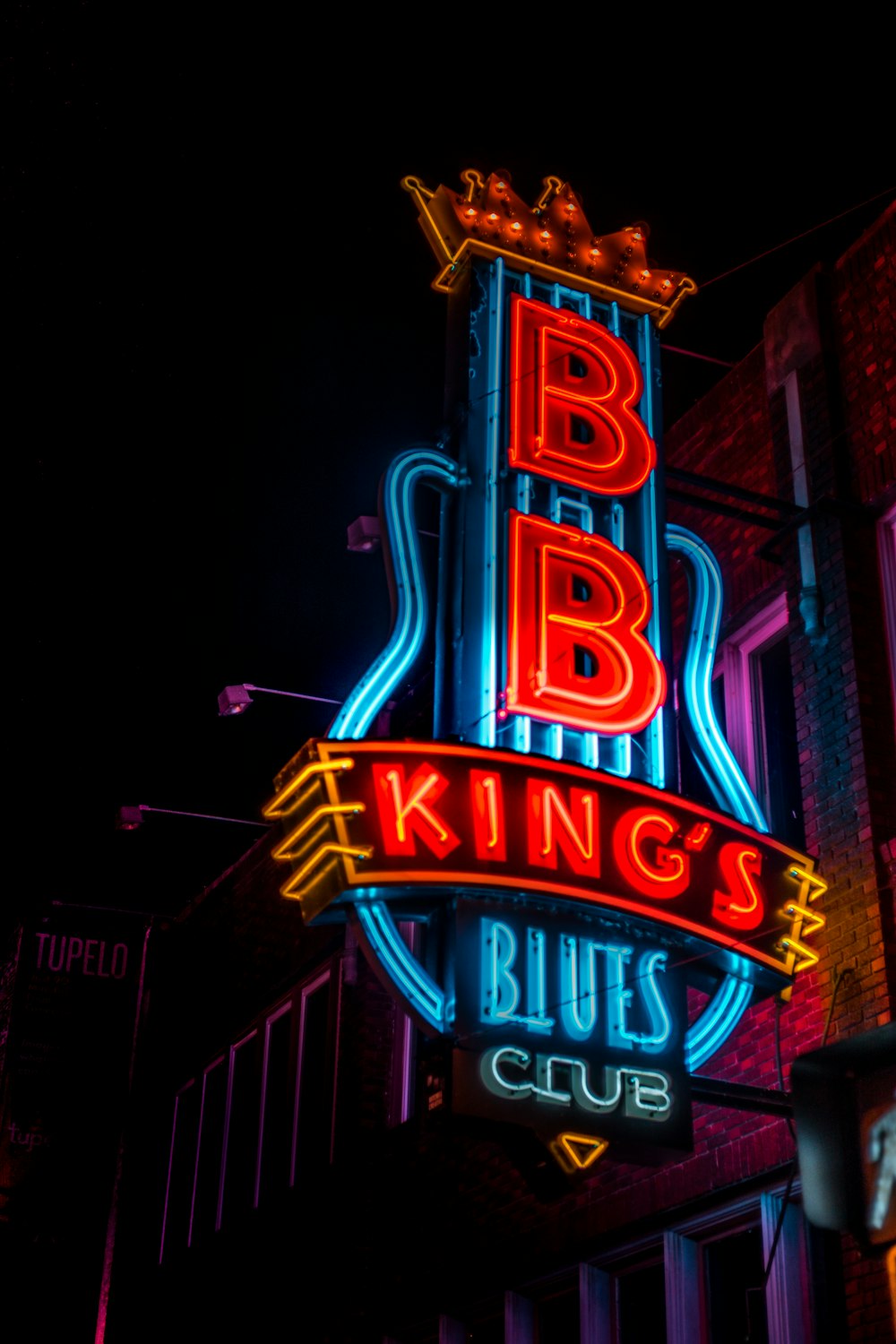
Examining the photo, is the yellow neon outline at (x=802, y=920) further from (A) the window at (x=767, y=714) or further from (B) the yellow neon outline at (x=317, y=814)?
(B) the yellow neon outline at (x=317, y=814)

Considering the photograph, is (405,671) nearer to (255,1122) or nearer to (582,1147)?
(582,1147)

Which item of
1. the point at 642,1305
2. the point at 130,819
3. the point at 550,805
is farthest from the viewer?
the point at 130,819

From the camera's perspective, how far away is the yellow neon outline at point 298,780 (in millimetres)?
8711

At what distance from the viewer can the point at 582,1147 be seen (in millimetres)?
8250

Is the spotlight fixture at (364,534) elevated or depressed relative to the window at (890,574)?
elevated

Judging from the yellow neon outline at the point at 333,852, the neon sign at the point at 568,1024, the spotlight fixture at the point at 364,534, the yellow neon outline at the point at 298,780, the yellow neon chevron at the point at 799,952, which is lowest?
the neon sign at the point at 568,1024

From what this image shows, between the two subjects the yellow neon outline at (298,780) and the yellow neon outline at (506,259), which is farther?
the yellow neon outline at (506,259)

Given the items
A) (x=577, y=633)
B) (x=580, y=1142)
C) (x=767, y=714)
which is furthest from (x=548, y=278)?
(x=580, y=1142)

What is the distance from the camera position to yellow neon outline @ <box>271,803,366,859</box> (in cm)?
859

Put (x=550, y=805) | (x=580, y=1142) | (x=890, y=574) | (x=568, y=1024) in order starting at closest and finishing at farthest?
(x=580, y=1142) < (x=568, y=1024) < (x=550, y=805) < (x=890, y=574)

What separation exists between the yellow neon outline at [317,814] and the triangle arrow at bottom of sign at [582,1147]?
1.99 metres

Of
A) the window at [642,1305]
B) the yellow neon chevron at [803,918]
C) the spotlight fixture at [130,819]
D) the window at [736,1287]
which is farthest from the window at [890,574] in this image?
the spotlight fixture at [130,819]

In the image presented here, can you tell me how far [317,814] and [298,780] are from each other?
0.27m

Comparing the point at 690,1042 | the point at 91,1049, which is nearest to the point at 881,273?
the point at 690,1042
